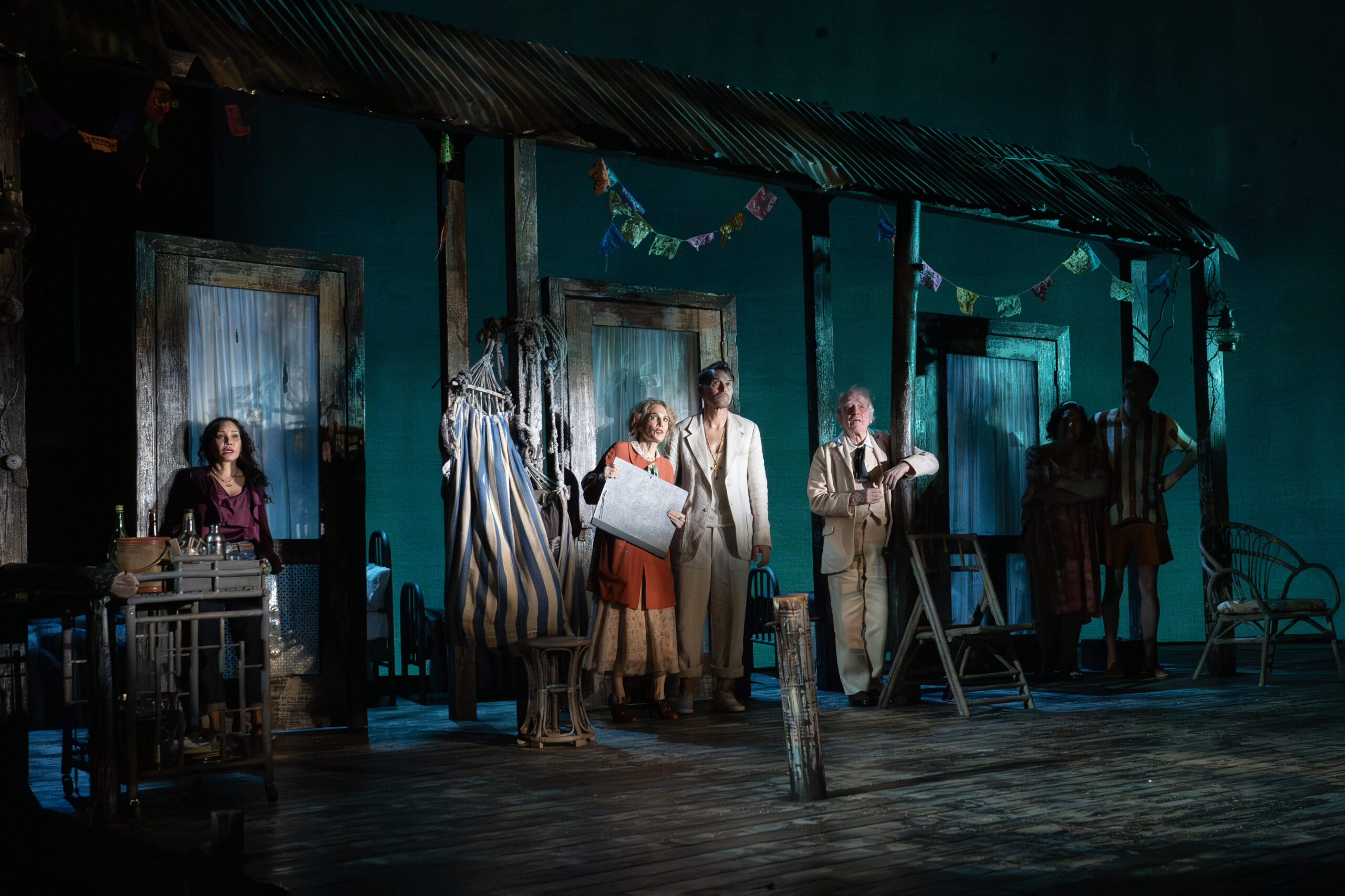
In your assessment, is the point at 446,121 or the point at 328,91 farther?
the point at 446,121

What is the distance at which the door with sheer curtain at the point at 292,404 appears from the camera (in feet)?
18.8

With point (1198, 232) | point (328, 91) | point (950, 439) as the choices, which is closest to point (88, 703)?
point (328, 91)

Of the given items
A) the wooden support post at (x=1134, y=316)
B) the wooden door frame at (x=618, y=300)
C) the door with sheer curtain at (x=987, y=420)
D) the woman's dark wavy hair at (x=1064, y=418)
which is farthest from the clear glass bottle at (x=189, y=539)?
the wooden support post at (x=1134, y=316)

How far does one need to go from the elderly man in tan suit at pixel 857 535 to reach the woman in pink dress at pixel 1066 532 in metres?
1.39

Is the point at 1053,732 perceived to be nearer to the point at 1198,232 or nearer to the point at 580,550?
the point at 580,550

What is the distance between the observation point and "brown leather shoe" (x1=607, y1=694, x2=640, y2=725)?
598 cm

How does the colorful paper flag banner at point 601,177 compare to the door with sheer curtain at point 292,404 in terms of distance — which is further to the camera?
the colorful paper flag banner at point 601,177

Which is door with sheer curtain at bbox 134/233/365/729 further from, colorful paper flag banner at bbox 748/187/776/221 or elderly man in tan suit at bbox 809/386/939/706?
elderly man in tan suit at bbox 809/386/939/706

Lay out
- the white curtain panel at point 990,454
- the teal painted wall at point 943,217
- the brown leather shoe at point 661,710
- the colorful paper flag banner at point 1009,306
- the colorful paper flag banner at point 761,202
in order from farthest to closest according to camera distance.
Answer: the teal painted wall at point 943,217
the colorful paper flag banner at point 1009,306
the white curtain panel at point 990,454
the colorful paper flag banner at point 761,202
the brown leather shoe at point 661,710

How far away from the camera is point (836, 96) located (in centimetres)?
1120

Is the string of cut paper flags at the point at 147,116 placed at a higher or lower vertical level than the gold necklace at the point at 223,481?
higher

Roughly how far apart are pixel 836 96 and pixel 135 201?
607 centimetres

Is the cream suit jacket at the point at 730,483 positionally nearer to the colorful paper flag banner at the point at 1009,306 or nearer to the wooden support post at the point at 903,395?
the wooden support post at the point at 903,395

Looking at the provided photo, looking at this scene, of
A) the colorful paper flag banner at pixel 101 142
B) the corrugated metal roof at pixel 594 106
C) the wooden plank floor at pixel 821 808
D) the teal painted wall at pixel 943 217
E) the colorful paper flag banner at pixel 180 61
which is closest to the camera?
the wooden plank floor at pixel 821 808
